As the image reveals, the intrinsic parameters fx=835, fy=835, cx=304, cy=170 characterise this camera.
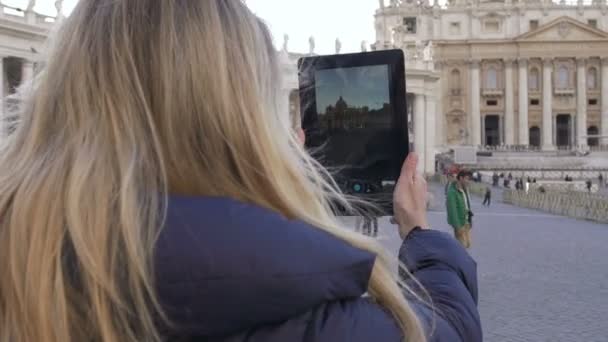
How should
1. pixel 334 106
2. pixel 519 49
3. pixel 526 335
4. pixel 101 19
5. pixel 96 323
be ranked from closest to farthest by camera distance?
pixel 96 323, pixel 101 19, pixel 334 106, pixel 526 335, pixel 519 49

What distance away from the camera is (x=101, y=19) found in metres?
1.69

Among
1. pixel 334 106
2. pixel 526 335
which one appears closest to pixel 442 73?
pixel 526 335

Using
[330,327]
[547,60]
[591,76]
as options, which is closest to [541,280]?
[330,327]

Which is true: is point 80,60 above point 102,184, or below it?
above

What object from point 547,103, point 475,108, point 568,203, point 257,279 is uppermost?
point 257,279

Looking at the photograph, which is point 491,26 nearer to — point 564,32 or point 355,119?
point 564,32

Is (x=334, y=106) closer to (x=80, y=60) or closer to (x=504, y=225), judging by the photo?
(x=80, y=60)

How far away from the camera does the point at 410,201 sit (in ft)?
6.87

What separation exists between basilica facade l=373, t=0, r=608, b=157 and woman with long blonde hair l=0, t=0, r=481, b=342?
227 feet

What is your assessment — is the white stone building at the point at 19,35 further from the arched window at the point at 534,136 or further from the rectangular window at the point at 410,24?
the arched window at the point at 534,136

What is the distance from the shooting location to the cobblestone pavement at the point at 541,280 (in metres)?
8.42

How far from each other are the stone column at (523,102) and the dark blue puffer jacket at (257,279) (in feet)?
235

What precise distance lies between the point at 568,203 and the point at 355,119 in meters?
26.2

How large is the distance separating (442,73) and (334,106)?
231 ft
